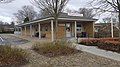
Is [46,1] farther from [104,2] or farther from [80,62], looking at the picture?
[80,62]

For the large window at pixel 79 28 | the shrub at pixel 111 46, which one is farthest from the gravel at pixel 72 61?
the large window at pixel 79 28

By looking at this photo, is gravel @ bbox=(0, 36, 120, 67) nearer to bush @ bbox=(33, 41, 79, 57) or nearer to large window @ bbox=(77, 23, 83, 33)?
bush @ bbox=(33, 41, 79, 57)

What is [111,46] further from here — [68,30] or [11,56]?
[68,30]

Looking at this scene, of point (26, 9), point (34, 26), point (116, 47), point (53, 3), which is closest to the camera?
point (116, 47)

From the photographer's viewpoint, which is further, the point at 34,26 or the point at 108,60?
the point at 34,26

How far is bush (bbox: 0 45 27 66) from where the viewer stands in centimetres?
1070

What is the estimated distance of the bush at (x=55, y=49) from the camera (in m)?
13.2

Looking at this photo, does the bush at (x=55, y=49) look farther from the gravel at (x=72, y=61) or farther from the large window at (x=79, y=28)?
the large window at (x=79, y=28)

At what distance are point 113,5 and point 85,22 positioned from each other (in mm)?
18972

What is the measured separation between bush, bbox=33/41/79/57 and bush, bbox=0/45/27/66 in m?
2.08

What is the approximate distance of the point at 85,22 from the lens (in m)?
35.8

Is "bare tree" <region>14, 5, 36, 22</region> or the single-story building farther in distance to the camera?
"bare tree" <region>14, 5, 36, 22</region>

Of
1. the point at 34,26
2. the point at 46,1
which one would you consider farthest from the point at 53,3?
the point at 34,26

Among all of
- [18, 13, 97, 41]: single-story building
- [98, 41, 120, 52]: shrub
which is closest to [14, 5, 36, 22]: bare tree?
[18, 13, 97, 41]: single-story building
